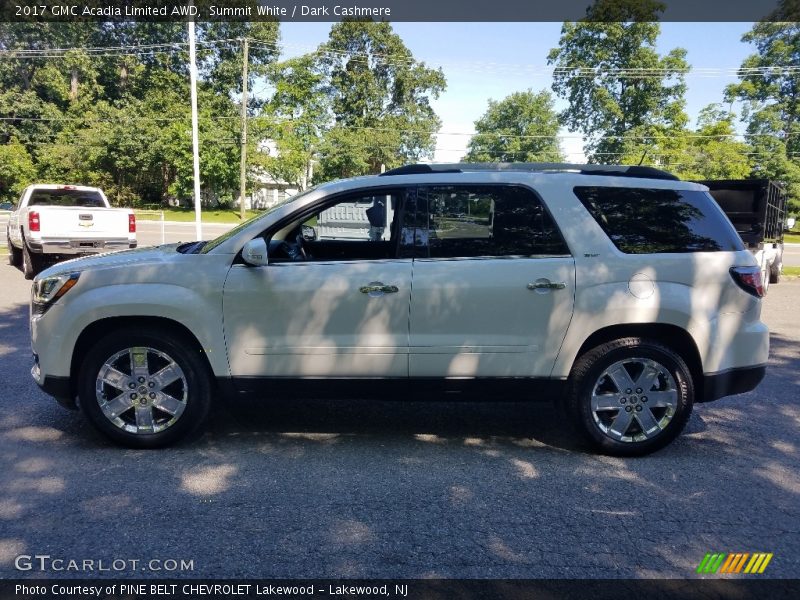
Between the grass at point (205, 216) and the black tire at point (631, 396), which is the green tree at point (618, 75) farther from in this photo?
the black tire at point (631, 396)

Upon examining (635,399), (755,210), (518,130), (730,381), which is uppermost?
(518,130)

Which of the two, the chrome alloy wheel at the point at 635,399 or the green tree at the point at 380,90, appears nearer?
the chrome alloy wheel at the point at 635,399

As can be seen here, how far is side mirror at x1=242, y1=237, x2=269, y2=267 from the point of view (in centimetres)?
401

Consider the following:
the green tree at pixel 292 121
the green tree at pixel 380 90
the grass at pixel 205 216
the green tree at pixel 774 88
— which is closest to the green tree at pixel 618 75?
the green tree at pixel 774 88

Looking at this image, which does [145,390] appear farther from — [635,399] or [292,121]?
[292,121]

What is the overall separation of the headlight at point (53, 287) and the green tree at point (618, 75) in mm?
46623

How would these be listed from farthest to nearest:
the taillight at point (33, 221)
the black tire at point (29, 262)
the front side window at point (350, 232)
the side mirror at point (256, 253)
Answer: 1. the black tire at point (29, 262)
2. the taillight at point (33, 221)
3. the front side window at point (350, 232)
4. the side mirror at point (256, 253)

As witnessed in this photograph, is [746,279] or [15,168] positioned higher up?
[15,168]

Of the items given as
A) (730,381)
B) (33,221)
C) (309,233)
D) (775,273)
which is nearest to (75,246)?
(33,221)

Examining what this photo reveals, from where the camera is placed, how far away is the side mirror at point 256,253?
4008 mm

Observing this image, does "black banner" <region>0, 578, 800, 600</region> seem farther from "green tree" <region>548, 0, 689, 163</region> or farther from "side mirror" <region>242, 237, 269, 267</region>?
"green tree" <region>548, 0, 689, 163</region>

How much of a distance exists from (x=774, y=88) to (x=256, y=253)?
184 ft

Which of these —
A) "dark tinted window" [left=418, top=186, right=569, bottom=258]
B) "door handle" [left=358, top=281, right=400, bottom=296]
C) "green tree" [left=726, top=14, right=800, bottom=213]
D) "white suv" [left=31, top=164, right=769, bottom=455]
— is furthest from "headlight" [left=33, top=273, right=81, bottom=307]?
"green tree" [left=726, top=14, right=800, bottom=213]

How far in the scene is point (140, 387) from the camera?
4137 mm
